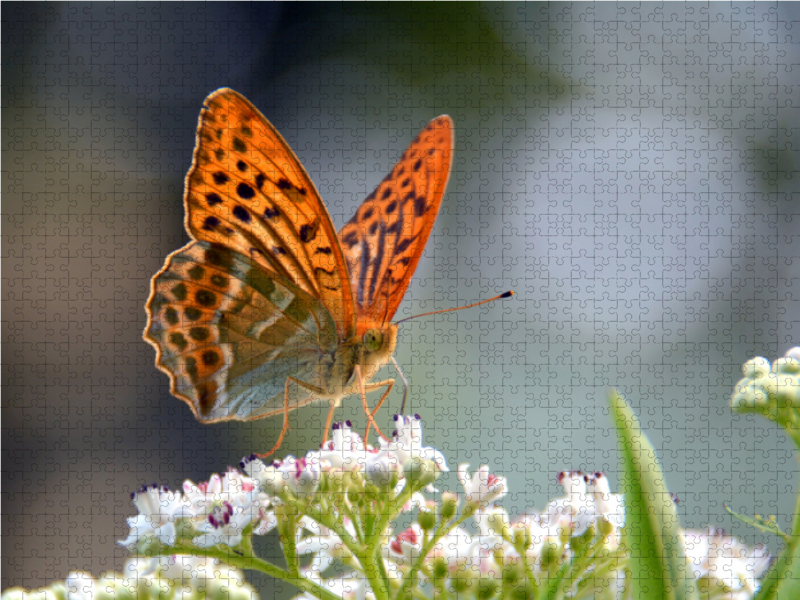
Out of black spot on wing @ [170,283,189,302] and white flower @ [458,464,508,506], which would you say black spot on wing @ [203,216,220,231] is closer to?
black spot on wing @ [170,283,189,302]

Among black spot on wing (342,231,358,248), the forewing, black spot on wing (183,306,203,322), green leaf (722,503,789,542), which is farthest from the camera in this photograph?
black spot on wing (342,231,358,248)

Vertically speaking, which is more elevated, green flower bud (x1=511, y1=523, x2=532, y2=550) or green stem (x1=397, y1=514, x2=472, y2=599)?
green flower bud (x1=511, y1=523, x2=532, y2=550)

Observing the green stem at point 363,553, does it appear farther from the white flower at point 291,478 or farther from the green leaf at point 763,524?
the green leaf at point 763,524

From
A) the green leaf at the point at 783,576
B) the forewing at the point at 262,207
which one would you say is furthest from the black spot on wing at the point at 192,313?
the green leaf at the point at 783,576

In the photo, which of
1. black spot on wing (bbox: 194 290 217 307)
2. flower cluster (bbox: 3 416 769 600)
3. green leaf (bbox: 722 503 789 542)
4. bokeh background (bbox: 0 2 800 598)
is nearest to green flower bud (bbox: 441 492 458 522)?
flower cluster (bbox: 3 416 769 600)

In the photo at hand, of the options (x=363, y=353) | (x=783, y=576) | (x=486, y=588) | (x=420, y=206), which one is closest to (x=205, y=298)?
(x=363, y=353)

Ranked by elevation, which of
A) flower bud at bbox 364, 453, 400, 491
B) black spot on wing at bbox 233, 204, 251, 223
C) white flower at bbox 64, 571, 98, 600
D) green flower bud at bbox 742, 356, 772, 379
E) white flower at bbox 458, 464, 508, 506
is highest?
black spot on wing at bbox 233, 204, 251, 223

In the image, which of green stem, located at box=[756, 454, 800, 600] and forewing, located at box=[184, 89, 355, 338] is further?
forewing, located at box=[184, 89, 355, 338]
